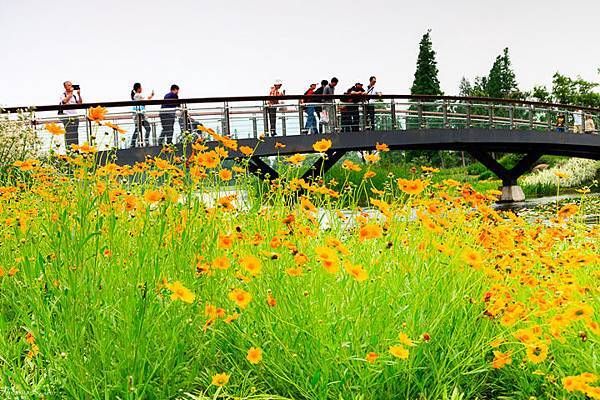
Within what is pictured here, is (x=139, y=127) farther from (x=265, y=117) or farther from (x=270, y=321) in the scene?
(x=270, y=321)

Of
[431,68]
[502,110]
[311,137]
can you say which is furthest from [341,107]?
[431,68]

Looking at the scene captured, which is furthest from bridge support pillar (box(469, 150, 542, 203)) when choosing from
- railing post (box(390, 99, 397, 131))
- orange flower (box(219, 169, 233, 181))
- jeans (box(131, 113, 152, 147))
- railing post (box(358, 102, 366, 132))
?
orange flower (box(219, 169, 233, 181))

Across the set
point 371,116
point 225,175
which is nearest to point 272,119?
point 371,116

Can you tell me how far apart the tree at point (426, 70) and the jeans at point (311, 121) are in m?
39.6

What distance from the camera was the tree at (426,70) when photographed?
53.4m

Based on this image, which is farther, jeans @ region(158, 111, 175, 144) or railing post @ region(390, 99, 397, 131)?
railing post @ region(390, 99, 397, 131)

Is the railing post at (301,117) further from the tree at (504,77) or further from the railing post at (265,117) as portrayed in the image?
the tree at (504,77)

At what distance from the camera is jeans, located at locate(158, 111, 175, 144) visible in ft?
41.8

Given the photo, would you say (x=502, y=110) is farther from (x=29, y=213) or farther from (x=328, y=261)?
(x=328, y=261)

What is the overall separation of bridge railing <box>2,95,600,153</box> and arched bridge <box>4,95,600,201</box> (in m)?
0.02

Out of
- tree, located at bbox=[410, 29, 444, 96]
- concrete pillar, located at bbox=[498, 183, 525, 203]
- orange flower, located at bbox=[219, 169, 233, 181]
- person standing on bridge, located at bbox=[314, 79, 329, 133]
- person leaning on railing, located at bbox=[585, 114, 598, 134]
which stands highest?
tree, located at bbox=[410, 29, 444, 96]

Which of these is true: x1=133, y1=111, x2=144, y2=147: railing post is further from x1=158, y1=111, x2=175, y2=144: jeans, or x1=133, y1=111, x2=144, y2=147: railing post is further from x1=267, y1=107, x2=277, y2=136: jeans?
x1=267, y1=107, x2=277, y2=136: jeans

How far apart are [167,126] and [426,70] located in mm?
43792

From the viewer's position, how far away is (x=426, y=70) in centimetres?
5353
